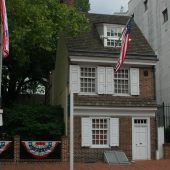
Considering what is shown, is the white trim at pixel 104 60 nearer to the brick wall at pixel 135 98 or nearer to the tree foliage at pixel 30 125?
the brick wall at pixel 135 98

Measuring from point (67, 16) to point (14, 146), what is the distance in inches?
337

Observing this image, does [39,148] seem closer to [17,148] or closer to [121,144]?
[17,148]

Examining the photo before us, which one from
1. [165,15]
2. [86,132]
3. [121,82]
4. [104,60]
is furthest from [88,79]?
[165,15]

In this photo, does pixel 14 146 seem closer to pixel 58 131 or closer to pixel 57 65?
pixel 58 131

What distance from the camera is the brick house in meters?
26.1

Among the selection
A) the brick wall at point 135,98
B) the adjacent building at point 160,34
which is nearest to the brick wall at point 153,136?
the brick wall at point 135,98

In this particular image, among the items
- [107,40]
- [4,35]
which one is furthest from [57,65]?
[4,35]

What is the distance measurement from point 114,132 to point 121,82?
10.9 feet

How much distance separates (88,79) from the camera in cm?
2698

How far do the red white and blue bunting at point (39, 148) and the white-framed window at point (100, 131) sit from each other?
3.29 m

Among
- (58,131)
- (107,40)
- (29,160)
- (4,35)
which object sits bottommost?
(29,160)

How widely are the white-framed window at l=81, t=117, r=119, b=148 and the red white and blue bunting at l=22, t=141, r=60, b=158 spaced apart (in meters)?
2.61

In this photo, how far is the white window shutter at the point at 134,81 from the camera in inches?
1077

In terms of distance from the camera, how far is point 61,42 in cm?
2998
